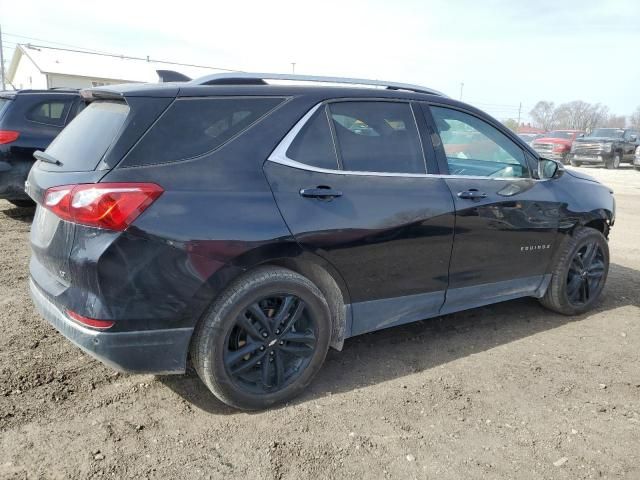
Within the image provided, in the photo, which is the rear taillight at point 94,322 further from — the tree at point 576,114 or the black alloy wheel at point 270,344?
the tree at point 576,114

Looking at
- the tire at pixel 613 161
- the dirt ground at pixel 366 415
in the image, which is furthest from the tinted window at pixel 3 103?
the tire at pixel 613 161

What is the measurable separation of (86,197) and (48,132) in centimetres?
544

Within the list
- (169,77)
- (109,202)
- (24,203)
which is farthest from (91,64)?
(109,202)

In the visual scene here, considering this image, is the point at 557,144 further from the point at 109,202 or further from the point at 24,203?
the point at 109,202

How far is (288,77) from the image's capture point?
335 cm

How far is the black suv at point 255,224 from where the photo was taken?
2.59 meters

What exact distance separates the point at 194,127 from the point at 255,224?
594 mm

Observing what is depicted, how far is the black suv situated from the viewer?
2.59m

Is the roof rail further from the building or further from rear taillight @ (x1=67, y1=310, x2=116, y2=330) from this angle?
the building

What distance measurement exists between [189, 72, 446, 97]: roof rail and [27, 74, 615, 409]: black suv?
0.02 metres

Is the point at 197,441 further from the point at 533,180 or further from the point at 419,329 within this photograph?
the point at 533,180

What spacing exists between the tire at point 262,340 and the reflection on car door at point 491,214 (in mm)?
1159

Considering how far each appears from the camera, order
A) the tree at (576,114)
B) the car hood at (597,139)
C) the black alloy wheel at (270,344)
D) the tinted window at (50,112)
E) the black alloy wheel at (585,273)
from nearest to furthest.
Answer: the black alloy wheel at (270,344) < the black alloy wheel at (585,273) < the tinted window at (50,112) < the car hood at (597,139) < the tree at (576,114)

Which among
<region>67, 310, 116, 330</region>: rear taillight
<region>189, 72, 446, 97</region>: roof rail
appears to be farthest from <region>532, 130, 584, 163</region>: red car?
<region>67, 310, 116, 330</region>: rear taillight
